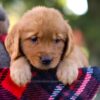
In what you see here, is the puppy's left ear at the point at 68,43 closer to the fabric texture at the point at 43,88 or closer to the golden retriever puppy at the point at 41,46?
the golden retriever puppy at the point at 41,46

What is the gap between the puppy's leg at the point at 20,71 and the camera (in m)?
4.35

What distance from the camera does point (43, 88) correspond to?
4.34 meters

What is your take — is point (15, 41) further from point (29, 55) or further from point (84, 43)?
point (84, 43)

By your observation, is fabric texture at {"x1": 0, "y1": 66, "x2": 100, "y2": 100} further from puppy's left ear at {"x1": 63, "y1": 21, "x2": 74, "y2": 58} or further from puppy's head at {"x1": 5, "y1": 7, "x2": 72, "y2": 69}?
puppy's left ear at {"x1": 63, "y1": 21, "x2": 74, "y2": 58}

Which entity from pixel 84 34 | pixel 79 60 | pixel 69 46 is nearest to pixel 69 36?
pixel 69 46

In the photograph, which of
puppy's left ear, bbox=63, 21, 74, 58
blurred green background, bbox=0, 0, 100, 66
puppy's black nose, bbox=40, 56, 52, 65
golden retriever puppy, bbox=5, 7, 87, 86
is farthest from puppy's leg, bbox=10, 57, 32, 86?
blurred green background, bbox=0, 0, 100, 66

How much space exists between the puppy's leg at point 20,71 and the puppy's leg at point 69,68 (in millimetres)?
227

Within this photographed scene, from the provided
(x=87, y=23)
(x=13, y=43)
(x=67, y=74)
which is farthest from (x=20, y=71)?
(x=87, y=23)

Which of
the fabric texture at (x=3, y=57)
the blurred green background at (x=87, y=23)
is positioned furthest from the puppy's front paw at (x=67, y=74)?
the blurred green background at (x=87, y=23)

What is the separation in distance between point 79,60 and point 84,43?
12.6 metres

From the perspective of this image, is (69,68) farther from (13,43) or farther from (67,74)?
(13,43)

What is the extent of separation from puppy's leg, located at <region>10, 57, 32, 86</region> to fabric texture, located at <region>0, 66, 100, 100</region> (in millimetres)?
31

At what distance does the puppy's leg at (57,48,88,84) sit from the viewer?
4391mm

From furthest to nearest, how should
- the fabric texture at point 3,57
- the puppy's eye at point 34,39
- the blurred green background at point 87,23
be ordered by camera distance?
Result: the blurred green background at point 87,23 < the fabric texture at point 3,57 < the puppy's eye at point 34,39
